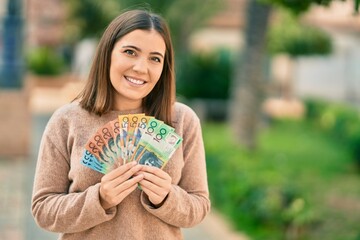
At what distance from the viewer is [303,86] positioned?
24.7 m

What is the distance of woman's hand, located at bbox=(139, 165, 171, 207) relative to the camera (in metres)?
2.28

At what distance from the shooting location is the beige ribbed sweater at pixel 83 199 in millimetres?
2357

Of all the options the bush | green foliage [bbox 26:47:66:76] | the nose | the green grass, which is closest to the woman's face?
the nose

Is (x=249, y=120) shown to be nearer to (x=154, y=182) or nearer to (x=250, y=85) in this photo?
(x=250, y=85)

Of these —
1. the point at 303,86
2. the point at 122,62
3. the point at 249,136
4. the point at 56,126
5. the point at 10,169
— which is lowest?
the point at 303,86

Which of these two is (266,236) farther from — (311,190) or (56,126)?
(56,126)

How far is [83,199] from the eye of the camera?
2.35 meters

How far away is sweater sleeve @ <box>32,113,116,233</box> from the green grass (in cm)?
382

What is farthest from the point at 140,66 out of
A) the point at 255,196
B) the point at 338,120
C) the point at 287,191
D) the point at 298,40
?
the point at 298,40

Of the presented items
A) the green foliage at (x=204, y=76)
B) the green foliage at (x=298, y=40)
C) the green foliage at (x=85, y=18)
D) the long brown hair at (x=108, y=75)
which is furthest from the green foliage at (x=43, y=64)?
the long brown hair at (x=108, y=75)

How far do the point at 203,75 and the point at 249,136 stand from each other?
5721mm

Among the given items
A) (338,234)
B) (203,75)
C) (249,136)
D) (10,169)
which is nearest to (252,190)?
(338,234)

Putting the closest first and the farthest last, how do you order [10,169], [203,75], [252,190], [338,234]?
[338,234] → [252,190] → [10,169] → [203,75]

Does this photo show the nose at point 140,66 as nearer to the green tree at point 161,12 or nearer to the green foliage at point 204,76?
the green tree at point 161,12
